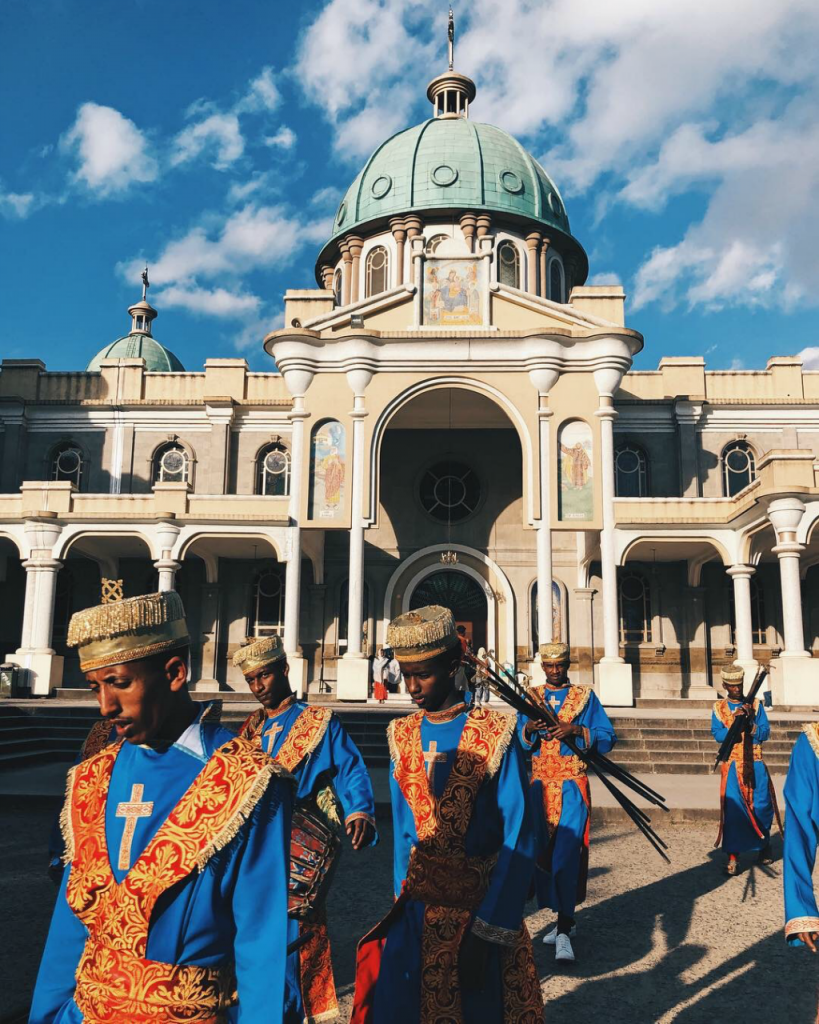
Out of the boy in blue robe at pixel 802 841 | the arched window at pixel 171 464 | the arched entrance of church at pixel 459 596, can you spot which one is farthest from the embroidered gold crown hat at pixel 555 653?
the arched window at pixel 171 464

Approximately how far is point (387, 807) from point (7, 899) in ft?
15.7

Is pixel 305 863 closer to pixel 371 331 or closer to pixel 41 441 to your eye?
pixel 371 331

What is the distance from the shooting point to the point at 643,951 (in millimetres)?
5656

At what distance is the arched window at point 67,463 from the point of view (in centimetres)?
2500

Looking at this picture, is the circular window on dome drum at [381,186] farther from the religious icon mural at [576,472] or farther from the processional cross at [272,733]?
the processional cross at [272,733]

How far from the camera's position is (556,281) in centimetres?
2931

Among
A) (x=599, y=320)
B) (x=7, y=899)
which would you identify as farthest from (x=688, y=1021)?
(x=599, y=320)

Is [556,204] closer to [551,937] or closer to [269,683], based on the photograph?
[551,937]

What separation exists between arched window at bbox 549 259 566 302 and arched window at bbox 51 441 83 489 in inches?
598

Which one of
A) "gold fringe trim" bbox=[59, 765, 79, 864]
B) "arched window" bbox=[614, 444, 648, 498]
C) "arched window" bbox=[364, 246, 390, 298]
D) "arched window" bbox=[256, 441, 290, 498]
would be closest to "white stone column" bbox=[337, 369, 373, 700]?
"arched window" bbox=[256, 441, 290, 498]

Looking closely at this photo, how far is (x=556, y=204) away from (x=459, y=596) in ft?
47.9

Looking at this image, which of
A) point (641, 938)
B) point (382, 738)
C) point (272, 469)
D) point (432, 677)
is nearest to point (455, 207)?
point (272, 469)

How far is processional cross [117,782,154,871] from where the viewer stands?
87.4 inches

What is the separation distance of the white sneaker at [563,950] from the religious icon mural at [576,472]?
14890mm
